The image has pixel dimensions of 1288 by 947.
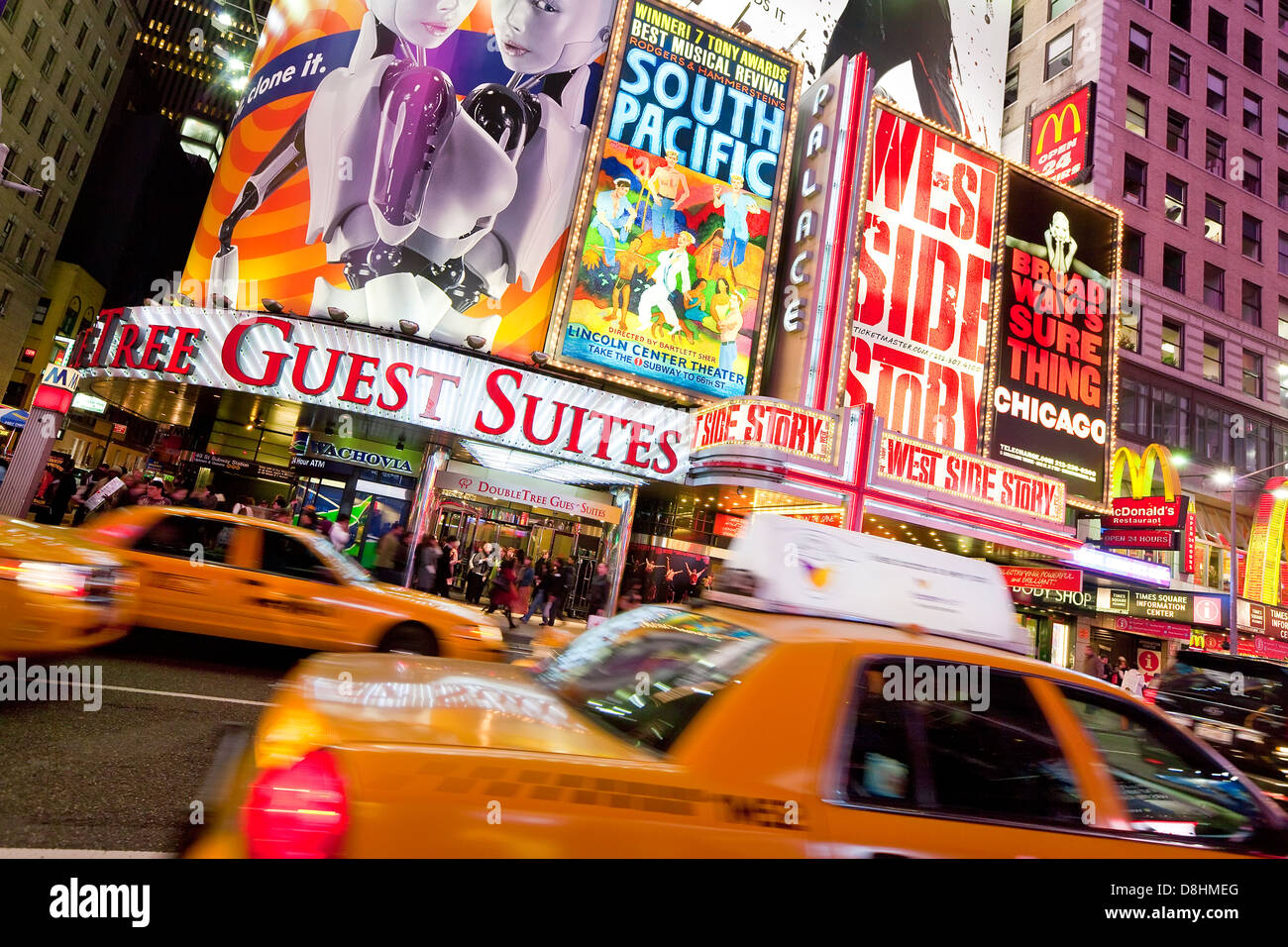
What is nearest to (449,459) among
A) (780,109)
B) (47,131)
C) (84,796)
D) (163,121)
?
(780,109)

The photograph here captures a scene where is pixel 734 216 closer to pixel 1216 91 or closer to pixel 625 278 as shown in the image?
pixel 625 278

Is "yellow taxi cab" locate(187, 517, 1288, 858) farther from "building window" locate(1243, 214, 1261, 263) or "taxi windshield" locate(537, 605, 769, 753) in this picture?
"building window" locate(1243, 214, 1261, 263)

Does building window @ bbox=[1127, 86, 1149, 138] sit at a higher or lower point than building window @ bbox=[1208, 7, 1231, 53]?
lower

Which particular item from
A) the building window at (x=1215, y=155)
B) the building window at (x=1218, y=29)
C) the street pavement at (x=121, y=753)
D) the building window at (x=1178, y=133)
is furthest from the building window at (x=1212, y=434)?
the street pavement at (x=121, y=753)

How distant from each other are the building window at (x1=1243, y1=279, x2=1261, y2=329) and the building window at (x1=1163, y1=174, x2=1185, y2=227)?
4.58 metres

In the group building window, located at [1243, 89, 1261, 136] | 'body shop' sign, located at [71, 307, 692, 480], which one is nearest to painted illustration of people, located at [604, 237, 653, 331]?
'body shop' sign, located at [71, 307, 692, 480]

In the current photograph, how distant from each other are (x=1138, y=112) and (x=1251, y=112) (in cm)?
833

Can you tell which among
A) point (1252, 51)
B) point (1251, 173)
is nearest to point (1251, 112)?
point (1251, 173)

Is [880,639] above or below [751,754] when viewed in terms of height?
above

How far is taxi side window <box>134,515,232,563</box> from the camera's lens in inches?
276

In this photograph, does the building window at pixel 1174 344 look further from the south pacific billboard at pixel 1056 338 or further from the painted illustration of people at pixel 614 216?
the painted illustration of people at pixel 614 216

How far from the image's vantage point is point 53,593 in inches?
190

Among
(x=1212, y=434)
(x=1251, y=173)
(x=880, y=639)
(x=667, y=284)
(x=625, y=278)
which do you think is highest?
(x=1251, y=173)

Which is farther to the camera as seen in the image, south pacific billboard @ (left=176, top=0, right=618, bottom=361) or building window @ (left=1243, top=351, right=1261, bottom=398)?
building window @ (left=1243, top=351, right=1261, bottom=398)
